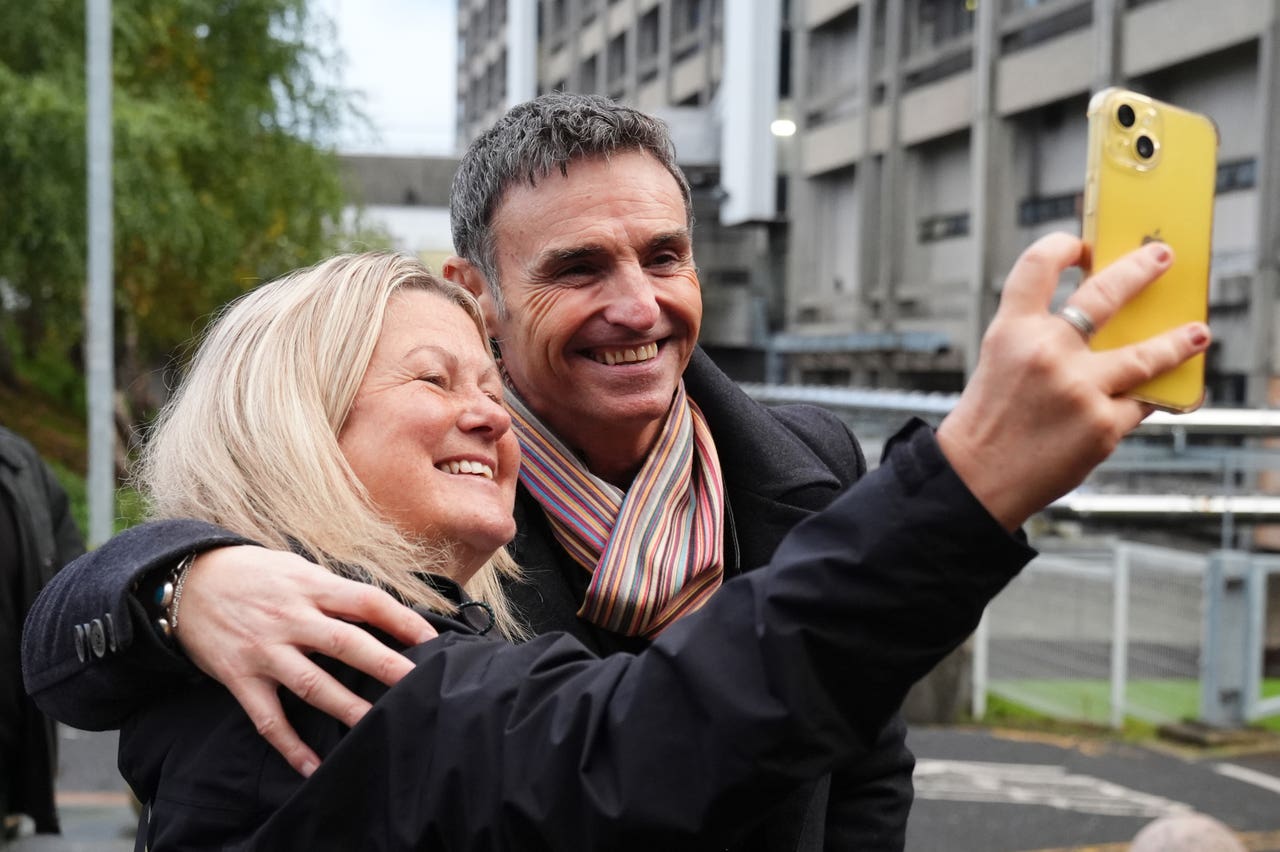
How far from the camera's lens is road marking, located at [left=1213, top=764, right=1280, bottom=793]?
7.55 m

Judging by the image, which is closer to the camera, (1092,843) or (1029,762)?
(1092,843)

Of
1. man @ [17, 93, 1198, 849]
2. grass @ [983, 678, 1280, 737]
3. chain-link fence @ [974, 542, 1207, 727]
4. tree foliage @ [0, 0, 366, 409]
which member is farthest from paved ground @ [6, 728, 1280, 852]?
tree foliage @ [0, 0, 366, 409]

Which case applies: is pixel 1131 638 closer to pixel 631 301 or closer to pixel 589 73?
pixel 631 301

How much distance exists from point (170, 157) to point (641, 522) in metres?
13.7

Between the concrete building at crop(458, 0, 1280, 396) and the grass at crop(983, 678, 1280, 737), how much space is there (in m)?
9.43

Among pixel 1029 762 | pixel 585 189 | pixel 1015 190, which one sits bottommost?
pixel 1029 762

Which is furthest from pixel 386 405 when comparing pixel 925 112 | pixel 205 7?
pixel 925 112

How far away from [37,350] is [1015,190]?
18.9m

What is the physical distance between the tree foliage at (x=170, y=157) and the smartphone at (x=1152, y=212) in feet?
43.5

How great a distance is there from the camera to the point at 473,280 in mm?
2459

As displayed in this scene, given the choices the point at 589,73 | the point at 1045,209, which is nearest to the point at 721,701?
the point at 1045,209

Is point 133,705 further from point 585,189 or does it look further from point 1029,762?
point 1029,762

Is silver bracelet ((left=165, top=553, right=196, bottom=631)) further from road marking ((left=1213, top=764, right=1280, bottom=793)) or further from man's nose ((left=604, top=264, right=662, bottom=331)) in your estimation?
road marking ((left=1213, top=764, right=1280, bottom=793))

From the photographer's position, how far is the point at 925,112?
91.6 ft
